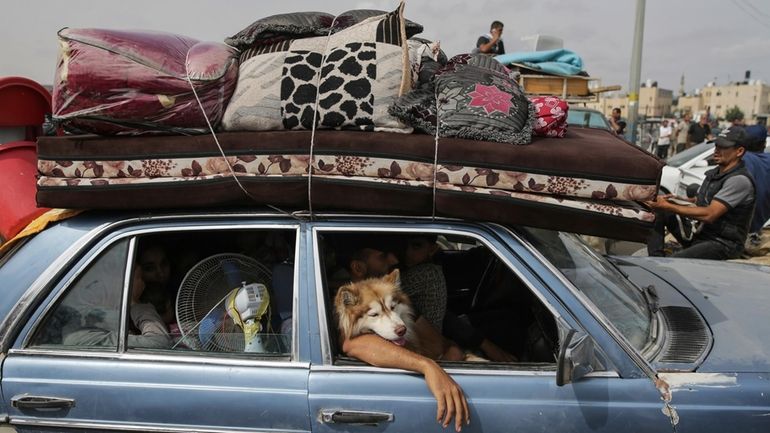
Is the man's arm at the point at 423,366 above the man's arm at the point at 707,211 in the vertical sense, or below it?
below

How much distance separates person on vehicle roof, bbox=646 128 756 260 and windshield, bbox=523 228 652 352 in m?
2.29

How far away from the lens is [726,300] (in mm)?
2727

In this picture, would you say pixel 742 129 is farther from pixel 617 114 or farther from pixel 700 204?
pixel 617 114

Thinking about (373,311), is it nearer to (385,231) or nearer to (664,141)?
(385,231)

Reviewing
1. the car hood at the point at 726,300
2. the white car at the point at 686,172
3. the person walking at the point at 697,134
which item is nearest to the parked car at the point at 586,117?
the white car at the point at 686,172

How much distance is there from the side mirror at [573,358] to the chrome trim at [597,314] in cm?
13

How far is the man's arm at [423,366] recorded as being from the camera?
2008mm

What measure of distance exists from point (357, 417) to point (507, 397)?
528 mm

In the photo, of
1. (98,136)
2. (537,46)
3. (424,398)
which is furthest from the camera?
(537,46)

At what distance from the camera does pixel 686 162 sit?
9766 mm

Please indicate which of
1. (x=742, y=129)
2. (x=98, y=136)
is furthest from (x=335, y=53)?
(x=742, y=129)

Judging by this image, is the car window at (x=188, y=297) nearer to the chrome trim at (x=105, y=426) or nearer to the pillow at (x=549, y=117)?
the chrome trim at (x=105, y=426)

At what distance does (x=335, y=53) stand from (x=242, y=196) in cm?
71

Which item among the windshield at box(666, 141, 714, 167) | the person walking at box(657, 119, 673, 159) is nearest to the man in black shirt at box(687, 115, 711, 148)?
the person walking at box(657, 119, 673, 159)
